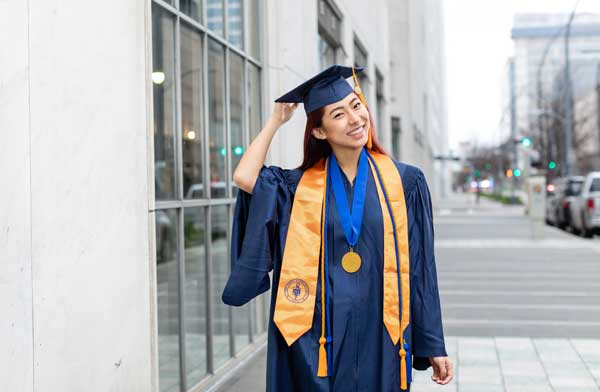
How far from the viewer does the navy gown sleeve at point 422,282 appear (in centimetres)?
266

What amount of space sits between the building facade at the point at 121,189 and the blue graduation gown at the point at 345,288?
0.82 metres

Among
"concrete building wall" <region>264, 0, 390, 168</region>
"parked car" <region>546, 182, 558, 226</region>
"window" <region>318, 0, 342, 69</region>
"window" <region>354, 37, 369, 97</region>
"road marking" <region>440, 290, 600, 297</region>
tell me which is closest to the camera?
"concrete building wall" <region>264, 0, 390, 168</region>

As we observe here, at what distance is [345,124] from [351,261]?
1.59 ft

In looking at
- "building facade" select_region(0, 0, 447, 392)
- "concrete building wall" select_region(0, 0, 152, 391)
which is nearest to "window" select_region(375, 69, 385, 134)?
"building facade" select_region(0, 0, 447, 392)

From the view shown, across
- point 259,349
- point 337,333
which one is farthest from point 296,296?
point 259,349

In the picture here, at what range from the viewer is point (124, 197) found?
3758mm

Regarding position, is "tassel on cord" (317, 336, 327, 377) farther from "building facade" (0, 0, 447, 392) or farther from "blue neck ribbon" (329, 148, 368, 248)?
"building facade" (0, 0, 447, 392)

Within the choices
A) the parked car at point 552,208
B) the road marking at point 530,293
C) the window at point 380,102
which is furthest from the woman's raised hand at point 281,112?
the parked car at point 552,208

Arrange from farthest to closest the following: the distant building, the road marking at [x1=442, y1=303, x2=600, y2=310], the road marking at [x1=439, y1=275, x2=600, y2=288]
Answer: the distant building → the road marking at [x1=439, y1=275, x2=600, y2=288] → the road marking at [x1=442, y1=303, x2=600, y2=310]

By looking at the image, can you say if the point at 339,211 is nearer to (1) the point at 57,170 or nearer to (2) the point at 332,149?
(2) the point at 332,149

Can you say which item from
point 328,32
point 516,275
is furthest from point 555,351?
point 516,275

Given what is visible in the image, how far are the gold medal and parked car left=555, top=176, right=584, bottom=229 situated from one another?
2187cm

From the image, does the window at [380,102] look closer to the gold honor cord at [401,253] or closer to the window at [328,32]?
the window at [328,32]

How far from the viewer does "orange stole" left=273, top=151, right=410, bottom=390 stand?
2576mm
